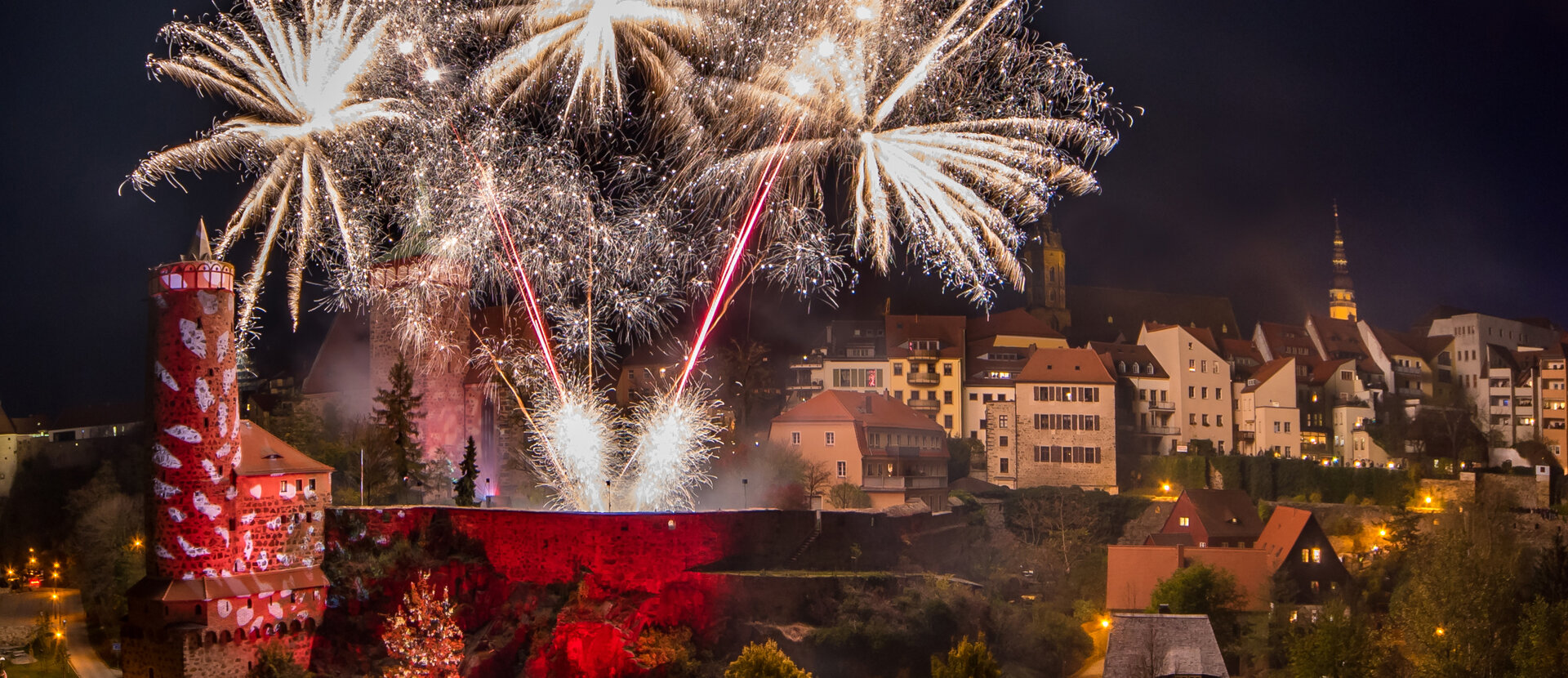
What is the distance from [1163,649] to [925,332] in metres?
30.7

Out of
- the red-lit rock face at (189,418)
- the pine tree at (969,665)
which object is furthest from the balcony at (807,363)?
the red-lit rock face at (189,418)

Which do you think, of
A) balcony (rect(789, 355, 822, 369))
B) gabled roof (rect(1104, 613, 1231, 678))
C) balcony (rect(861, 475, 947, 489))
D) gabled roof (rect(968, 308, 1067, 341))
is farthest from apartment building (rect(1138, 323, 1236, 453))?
gabled roof (rect(1104, 613, 1231, 678))

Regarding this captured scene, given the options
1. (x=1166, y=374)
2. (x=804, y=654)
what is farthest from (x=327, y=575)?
(x=1166, y=374)

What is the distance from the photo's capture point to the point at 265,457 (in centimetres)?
3291

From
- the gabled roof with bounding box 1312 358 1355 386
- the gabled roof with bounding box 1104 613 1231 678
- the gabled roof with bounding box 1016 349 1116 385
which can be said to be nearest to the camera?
the gabled roof with bounding box 1104 613 1231 678

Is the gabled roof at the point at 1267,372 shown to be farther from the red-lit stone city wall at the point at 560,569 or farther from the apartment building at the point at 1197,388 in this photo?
the red-lit stone city wall at the point at 560,569

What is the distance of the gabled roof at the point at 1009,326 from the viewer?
61156mm

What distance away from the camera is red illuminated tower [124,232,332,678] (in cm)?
3064

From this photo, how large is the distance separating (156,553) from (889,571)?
704 inches

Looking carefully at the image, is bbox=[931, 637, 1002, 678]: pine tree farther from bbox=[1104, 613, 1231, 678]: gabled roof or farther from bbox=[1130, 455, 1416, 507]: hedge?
bbox=[1130, 455, 1416, 507]: hedge

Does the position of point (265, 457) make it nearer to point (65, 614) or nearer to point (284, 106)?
point (284, 106)

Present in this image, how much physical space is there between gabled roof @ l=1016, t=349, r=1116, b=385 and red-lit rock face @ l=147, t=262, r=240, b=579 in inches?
1326

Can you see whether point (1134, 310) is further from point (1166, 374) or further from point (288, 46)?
point (288, 46)

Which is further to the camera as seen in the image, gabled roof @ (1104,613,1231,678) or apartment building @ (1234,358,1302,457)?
apartment building @ (1234,358,1302,457)
